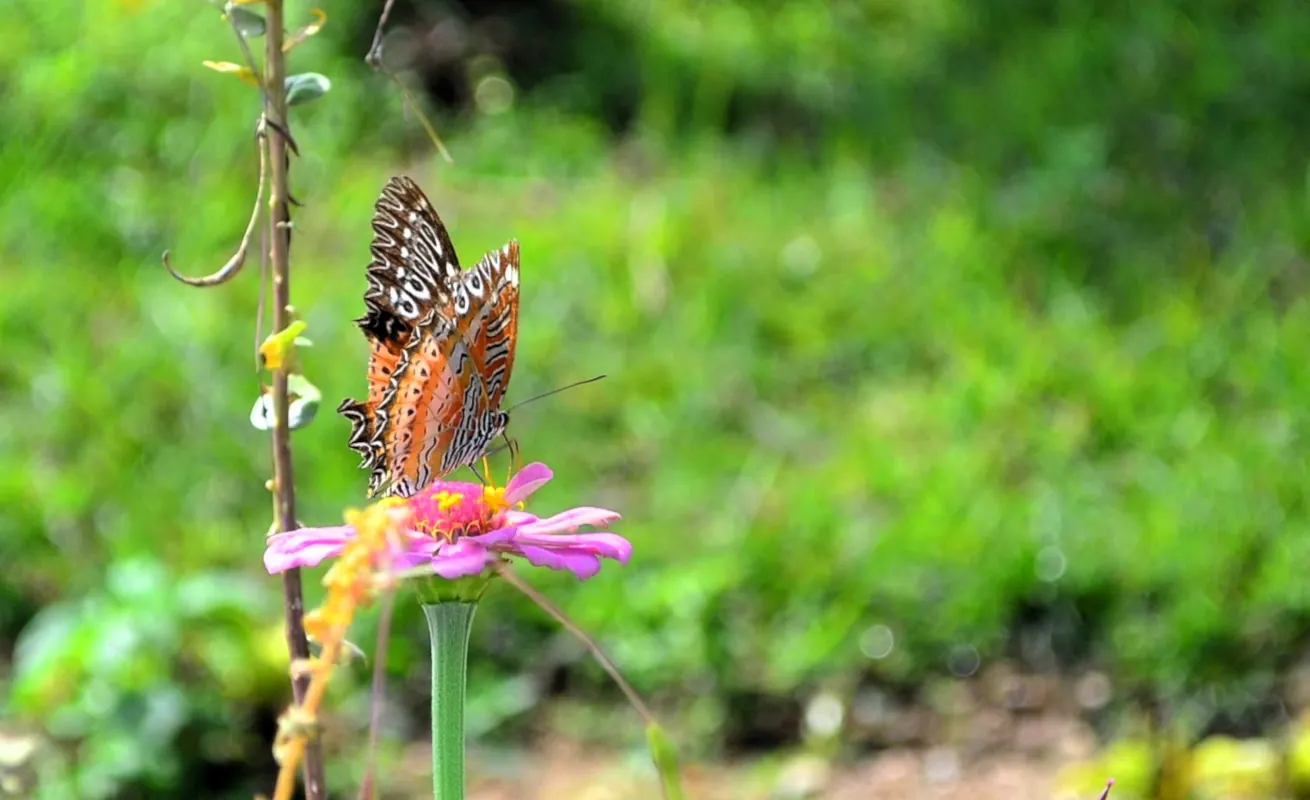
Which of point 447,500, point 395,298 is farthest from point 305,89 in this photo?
point 447,500

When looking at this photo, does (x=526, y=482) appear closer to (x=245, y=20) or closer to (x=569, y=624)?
(x=569, y=624)

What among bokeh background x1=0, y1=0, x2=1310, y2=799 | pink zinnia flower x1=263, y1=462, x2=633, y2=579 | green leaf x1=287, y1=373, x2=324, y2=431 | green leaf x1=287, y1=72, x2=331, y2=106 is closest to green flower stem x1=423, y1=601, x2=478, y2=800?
pink zinnia flower x1=263, y1=462, x2=633, y2=579

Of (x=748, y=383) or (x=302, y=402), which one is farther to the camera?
(x=748, y=383)

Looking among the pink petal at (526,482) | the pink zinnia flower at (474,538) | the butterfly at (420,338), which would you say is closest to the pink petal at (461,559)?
the pink zinnia flower at (474,538)

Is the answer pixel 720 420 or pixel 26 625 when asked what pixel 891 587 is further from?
pixel 26 625

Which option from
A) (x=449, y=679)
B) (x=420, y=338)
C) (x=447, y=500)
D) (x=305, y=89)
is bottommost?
(x=449, y=679)

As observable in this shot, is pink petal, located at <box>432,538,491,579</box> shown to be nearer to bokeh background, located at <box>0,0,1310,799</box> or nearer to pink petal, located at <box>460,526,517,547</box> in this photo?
pink petal, located at <box>460,526,517,547</box>
